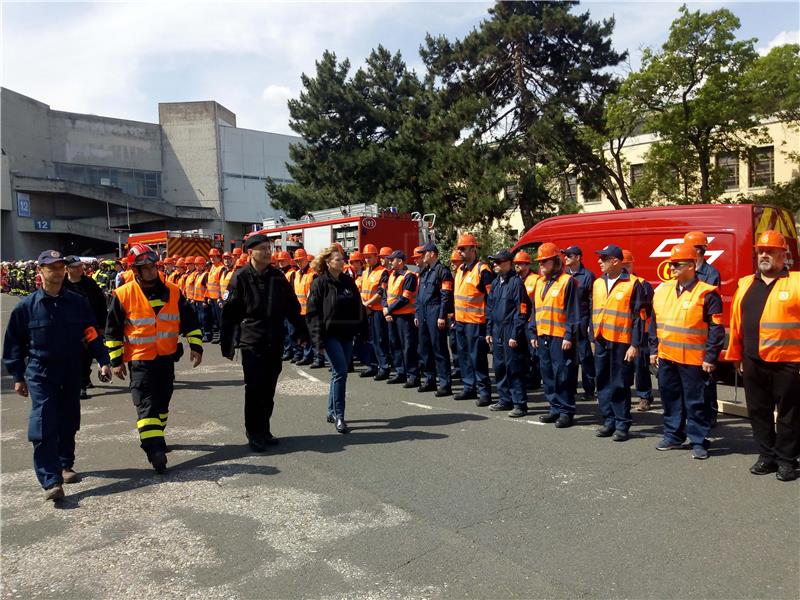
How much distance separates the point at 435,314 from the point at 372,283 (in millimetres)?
1943

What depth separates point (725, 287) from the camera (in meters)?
8.45

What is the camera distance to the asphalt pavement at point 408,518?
3.63 metres

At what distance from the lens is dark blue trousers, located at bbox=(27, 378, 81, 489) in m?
5.11

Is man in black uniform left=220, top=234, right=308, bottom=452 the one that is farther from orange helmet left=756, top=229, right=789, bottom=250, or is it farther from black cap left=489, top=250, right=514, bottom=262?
orange helmet left=756, top=229, right=789, bottom=250

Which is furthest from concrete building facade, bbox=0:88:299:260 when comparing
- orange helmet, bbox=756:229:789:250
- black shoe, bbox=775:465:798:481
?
black shoe, bbox=775:465:798:481

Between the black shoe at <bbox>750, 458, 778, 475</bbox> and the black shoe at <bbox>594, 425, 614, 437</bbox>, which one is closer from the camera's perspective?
the black shoe at <bbox>750, 458, 778, 475</bbox>

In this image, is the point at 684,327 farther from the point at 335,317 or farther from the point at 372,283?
the point at 372,283

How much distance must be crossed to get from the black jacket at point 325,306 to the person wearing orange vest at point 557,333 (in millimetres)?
2100

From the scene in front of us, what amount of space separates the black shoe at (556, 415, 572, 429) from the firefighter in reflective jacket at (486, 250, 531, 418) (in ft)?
1.97

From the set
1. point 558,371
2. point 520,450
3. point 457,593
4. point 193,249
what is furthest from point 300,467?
point 193,249

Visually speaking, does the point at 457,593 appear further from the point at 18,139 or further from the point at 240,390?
the point at 18,139

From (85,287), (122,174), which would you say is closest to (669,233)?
(85,287)

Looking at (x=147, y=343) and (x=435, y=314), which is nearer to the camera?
(x=147, y=343)

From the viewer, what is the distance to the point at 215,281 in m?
14.4
